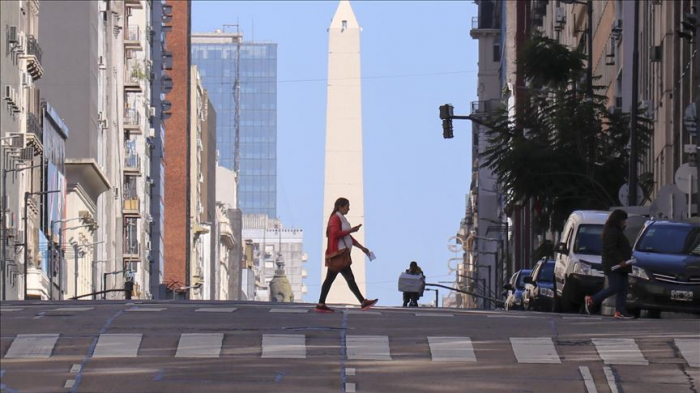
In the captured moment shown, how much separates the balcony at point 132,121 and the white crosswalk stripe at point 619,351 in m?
124

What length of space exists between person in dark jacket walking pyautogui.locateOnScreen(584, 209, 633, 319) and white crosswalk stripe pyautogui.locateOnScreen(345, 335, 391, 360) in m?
6.85

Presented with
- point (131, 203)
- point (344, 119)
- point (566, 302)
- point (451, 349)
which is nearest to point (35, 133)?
point (344, 119)

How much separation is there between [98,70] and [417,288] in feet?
261

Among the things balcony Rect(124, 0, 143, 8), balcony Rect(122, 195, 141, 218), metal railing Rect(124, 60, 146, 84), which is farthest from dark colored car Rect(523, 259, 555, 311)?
balcony Rect(124, 0, 143, 8)

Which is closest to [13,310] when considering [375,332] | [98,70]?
[375,332]

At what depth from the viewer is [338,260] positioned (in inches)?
1120

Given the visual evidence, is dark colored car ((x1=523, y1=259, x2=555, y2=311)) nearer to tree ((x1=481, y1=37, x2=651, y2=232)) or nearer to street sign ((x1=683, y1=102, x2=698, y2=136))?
street sign ((x1=683, y1=102, x2=698, y2=136))

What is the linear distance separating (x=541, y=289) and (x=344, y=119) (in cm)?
9670

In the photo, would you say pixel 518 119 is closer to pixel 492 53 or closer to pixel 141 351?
pixel 141 351

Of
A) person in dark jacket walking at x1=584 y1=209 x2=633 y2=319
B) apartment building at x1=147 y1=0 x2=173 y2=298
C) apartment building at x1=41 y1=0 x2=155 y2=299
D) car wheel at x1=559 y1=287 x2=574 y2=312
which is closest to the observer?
person in dark jacket walking at x1=584 y1=209 x2=633 y2=319

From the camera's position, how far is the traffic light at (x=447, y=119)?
54219 mm

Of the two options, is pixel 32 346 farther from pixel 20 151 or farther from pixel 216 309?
pixel 20 151

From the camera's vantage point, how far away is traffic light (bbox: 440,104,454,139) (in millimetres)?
54219

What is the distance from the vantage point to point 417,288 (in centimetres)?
5353
